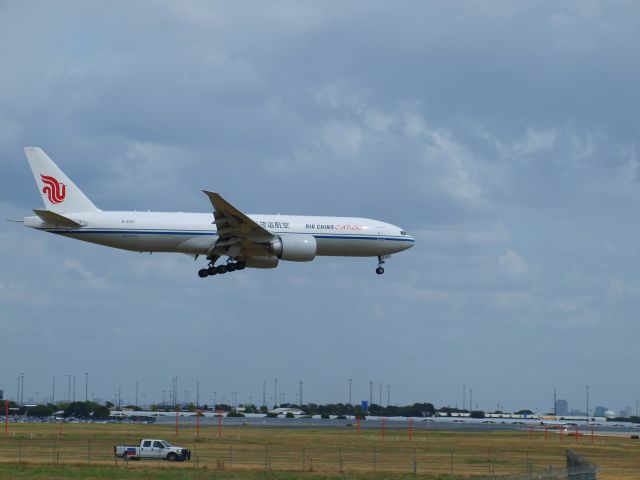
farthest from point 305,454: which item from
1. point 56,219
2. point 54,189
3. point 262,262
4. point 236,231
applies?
point 54,189

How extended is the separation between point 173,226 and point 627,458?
3414 cm

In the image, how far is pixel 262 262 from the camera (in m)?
70.7

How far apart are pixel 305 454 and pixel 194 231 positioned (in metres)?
16.0

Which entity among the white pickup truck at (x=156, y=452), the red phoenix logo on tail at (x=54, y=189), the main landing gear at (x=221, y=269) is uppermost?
the red phoenix logo on tail at (x=54, y=189)

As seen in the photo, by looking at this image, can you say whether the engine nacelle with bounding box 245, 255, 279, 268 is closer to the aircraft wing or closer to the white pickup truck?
the aircraft wing

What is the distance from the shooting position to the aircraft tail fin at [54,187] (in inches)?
2704

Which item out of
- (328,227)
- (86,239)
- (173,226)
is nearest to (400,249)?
(328,227)

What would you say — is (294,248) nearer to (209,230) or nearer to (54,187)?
(209,230)

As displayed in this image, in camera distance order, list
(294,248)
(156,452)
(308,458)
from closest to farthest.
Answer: (156,452) → (308,458) → (294,248)

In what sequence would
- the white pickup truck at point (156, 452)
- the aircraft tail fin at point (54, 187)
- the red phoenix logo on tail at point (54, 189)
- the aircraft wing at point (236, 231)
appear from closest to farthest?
1. the white pickup truck at point (156, 452)
2. the aircraft wing at point (236, 231)
3. the aircraft tail fin at point (54, 187)
4. the red phoenix logo on tail at point (54, 189)

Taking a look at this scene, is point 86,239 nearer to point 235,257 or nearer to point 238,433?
point 235,257

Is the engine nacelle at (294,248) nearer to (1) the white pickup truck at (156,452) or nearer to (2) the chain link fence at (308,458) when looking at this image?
(2) the chain link fence at (308,458)

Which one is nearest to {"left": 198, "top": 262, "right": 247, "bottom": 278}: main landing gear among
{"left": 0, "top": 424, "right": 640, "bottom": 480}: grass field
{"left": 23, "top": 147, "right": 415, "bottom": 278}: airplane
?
{"left": 23, "top": 147, "right": 415, "bottom": 278}: airplane

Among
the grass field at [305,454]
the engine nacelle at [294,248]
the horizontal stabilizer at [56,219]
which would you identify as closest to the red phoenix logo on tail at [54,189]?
the horizontal stabilizer at [56,219]
